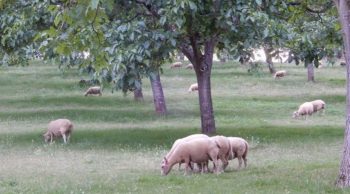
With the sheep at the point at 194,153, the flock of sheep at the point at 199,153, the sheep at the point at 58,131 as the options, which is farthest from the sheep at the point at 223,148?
the sheep at the point at 58,131

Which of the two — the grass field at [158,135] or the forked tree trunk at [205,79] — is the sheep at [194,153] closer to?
the grass field at [158,135]

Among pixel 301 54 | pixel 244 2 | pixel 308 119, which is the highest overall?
pixel 244 2

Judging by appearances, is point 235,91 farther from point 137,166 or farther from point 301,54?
point 137,166

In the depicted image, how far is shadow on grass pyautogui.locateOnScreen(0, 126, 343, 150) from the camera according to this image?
18.5 meters

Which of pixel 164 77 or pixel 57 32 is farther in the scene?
pixel 164 77

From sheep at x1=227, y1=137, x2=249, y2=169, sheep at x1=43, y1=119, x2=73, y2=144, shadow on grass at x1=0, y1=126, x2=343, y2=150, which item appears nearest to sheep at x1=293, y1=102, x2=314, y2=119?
shadow on grass at x1=0, y1=126, x2=343, y2=150

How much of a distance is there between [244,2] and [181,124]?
297 inches

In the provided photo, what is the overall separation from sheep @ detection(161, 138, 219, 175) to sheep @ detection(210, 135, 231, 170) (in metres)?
0.11

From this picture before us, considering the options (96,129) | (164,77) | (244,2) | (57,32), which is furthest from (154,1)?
(164,77)

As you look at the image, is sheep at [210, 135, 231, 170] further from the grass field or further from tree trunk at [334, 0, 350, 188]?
tree trunk at [334, 0, 350, 188]

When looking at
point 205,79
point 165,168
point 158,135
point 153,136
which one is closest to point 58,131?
point 153,136

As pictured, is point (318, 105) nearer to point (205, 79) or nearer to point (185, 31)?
point (205, 79)

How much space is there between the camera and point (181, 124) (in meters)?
23.3

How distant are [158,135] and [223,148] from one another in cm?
725
